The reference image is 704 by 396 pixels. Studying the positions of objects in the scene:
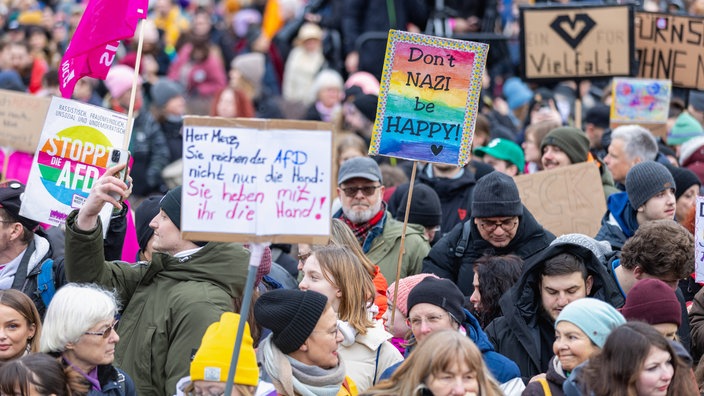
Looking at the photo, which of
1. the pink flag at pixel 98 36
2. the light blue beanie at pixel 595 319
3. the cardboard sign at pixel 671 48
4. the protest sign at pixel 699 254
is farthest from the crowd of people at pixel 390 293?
the cardboard sign at pixel 671 48

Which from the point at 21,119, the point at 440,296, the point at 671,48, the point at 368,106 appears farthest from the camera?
the point at 368,106

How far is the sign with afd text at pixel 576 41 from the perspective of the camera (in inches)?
434

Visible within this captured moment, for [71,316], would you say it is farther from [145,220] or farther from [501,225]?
[501,225]

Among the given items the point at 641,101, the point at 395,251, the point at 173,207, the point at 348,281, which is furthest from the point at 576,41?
the point at 173,207

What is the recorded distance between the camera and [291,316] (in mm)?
5820

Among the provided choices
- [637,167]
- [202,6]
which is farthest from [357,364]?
[202,6]

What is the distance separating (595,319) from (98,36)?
3.32 meters

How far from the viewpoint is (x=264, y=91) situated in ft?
56.1

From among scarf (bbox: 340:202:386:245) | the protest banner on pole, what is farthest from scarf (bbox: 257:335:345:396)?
the protest banner on pole

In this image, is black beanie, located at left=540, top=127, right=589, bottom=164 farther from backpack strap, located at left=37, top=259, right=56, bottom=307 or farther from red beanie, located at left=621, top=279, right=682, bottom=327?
backpack strap, located at left=37, top=259, right=56, bottom=307

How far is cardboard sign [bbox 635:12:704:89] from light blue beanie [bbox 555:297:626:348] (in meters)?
6.11

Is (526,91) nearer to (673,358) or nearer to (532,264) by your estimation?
(532,264)

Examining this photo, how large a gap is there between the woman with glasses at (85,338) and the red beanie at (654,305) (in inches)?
93.1

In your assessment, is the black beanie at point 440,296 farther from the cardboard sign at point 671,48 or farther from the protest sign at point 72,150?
the cardboard sign at point 671,48
